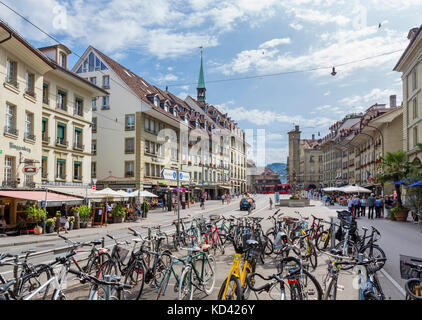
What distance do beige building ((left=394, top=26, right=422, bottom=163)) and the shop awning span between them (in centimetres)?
2413

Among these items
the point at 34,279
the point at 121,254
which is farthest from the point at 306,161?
the point at 34,279

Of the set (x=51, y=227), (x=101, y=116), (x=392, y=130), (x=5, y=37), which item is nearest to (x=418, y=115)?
(x=392, y=130)

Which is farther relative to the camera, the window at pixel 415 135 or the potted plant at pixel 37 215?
the window at pixel 415 135

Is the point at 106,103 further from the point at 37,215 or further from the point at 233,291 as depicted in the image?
the point at 233,291

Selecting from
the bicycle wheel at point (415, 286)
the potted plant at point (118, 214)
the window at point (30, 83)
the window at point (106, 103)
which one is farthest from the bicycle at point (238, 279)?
the window at point (106, 103)

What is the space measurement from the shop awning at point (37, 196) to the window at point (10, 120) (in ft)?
13.1

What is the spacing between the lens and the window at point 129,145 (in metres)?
38.6

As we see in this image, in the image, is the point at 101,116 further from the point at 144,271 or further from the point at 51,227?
the point at 144,271

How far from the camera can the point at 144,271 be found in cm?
618

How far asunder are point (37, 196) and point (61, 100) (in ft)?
38.2

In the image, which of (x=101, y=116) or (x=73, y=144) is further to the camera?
(x=101, y=116)

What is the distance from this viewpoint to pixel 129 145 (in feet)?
127

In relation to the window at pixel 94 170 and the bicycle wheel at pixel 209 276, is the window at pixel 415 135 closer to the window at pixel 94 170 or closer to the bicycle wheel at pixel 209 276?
the bicycle wheel at pixel 209 276
